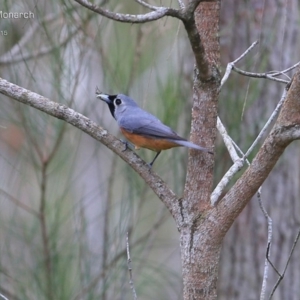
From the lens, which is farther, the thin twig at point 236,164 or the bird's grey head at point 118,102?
the bird's grey head at point 118,102

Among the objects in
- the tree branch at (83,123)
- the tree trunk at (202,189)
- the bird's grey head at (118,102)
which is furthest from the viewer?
the bird's grey head at (118,102)

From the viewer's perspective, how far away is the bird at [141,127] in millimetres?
2445

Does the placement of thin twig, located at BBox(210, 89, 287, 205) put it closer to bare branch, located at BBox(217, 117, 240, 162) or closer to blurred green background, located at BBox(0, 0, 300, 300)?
bare branch, located at BBox(217, 117, 240, 162)

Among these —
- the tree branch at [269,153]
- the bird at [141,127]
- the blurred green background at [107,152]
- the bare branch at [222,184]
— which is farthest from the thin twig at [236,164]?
the blurred green background at [107,152]

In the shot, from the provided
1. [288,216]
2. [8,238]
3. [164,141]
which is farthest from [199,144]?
[288,216]

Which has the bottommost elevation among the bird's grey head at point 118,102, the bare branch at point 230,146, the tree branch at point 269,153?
the tree branch at point 269,153

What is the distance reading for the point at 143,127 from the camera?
2566 mm

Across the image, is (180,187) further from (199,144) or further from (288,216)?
(199,144)

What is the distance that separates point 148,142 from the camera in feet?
8.33

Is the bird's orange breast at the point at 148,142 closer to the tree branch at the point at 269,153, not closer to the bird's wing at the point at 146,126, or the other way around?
the bird's wing at the point at 146,126

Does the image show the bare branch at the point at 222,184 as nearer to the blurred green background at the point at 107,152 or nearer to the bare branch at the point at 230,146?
the bare branch at the point at 230,146

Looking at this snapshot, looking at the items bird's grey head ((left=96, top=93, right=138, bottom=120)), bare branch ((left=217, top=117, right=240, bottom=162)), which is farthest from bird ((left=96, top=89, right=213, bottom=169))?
bare branch ((left=217, top=117, right=240, bottom=162))

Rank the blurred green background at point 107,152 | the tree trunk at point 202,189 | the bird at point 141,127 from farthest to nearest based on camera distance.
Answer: the blurred green background at point 107,152, the bird at point 141,127, the tree trunk at point 202,189

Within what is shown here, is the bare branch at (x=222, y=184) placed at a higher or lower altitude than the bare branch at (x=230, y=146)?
lower
